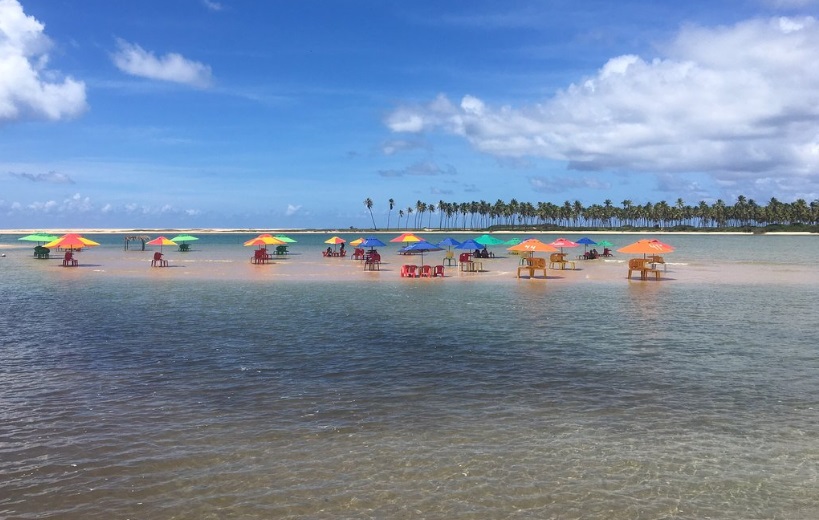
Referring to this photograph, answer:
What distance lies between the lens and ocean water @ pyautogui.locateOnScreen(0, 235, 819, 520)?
6758 millimetres

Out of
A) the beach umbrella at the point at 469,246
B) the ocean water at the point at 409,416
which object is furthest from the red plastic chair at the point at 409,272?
the ocean water at the point at 409,416

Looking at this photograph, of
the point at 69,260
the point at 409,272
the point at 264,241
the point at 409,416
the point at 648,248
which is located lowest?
the point at 409,416

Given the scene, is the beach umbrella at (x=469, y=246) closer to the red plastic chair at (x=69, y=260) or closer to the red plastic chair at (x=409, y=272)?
the red plastic chair at (x=409, y=272)

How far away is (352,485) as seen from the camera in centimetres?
706

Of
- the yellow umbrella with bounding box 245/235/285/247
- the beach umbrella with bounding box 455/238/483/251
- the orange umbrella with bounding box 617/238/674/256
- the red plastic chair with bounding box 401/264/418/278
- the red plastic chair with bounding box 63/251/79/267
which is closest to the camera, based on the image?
the orange umbrella with bounding box 617/238/674/256

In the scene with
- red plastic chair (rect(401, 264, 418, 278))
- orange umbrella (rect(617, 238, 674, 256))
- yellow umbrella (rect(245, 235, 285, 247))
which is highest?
yellow umbrella (rect(245, 235, 285, 247))

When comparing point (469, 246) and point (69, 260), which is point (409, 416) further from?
point (69, 260)

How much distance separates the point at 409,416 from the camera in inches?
375

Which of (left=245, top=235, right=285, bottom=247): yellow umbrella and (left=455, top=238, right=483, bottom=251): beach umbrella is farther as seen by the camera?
(left=245, top=235, right=285, bottom=247): yellow umbrella

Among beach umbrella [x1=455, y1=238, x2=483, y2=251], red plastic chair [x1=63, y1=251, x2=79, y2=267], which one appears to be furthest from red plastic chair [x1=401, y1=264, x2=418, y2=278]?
red plastic chair [x1=63, y1=251, x2=79, y2=267]

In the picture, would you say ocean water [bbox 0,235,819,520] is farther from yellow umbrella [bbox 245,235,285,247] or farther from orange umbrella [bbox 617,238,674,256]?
yellow umbrella [bbox 245,235,285,247]

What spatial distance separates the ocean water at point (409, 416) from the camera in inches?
266

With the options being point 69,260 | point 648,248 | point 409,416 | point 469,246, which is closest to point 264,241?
point 69,260

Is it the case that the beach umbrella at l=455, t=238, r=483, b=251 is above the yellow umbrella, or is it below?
below
